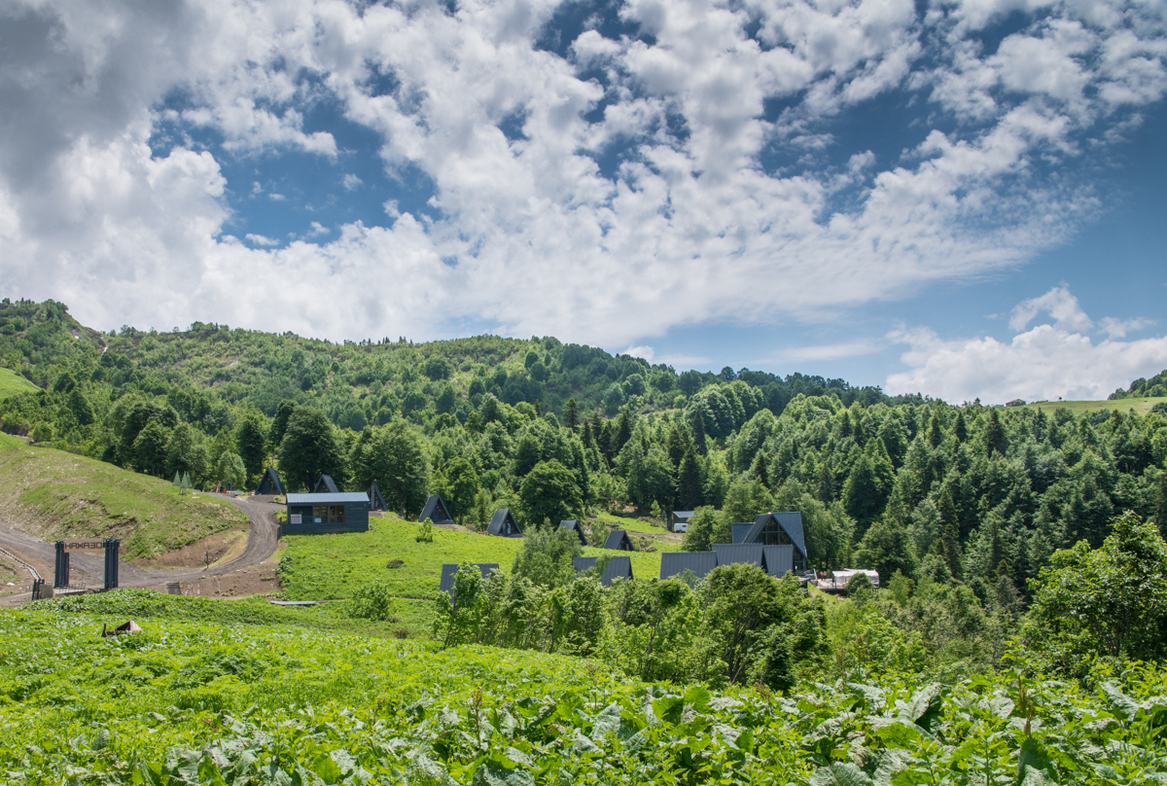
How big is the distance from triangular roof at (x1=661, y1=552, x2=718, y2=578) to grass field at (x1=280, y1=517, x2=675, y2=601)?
9.77 metres

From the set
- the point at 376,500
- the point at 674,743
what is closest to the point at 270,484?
the point at 376,500

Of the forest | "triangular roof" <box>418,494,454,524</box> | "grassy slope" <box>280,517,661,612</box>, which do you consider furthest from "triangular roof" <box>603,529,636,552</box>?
"triangular roof" <box>418,494,454,524</box>

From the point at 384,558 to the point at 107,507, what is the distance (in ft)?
83.6

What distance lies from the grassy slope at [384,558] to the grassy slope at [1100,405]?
154054mm

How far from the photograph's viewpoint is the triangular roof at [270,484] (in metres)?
69.4

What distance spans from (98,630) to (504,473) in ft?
261

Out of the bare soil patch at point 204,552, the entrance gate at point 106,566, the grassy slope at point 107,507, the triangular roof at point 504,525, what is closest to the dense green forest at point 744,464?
the triangular roof at point 504,525

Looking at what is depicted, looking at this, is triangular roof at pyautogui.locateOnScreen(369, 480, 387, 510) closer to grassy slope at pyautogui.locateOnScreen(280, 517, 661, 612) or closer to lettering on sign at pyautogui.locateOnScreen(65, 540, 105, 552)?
grassy slope at pyautogui.locateOnScreen(280, 517, 661, 612)

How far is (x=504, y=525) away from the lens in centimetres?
6900

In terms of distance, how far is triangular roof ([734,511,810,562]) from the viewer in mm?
55625

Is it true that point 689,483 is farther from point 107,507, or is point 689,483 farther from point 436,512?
point 107,507

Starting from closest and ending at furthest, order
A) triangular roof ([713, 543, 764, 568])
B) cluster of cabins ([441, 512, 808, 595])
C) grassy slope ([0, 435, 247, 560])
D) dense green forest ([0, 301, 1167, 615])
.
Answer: cluster of cabins ([441, 512, 808, 595]) < triangular roof ([713, 543, 764, 568]) < grassy slope ([0, 435, 247, 560]) < dense green forest ([0, 301, 1167, 615])

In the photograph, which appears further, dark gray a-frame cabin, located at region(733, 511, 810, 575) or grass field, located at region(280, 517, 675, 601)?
dark gray a-frame cabin, located at region(733, 511, 810, 575)

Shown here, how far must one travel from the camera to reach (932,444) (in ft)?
395
